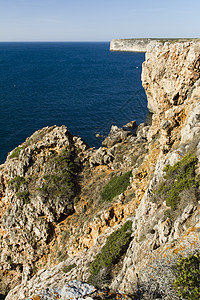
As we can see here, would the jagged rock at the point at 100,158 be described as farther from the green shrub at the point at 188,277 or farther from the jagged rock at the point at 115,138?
the green shrub at the point at 188,277

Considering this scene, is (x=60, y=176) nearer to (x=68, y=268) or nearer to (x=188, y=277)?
(x=68, y=268)

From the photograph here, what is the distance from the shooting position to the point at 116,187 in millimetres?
24781

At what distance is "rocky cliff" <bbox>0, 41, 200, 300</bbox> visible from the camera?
9.82 meters

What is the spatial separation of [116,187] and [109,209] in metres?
4.08

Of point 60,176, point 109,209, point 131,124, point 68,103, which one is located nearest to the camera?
point 109,209

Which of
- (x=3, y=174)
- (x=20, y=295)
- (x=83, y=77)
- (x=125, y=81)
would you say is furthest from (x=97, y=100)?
(x=20, y=295)

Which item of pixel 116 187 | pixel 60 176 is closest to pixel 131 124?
pixel 60 176

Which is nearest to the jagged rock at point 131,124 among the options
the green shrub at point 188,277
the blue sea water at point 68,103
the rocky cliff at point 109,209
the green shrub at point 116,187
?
the blue sea water at point 68,103

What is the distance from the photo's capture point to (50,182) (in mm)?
27594

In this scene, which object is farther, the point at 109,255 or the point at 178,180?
the point at 109,255

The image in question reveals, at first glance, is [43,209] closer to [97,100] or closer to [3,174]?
[3,174]

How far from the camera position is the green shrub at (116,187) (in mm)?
23962

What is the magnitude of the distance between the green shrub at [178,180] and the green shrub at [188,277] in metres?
4.12

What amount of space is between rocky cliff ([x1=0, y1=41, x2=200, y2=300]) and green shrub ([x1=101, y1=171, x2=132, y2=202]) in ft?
0.48
